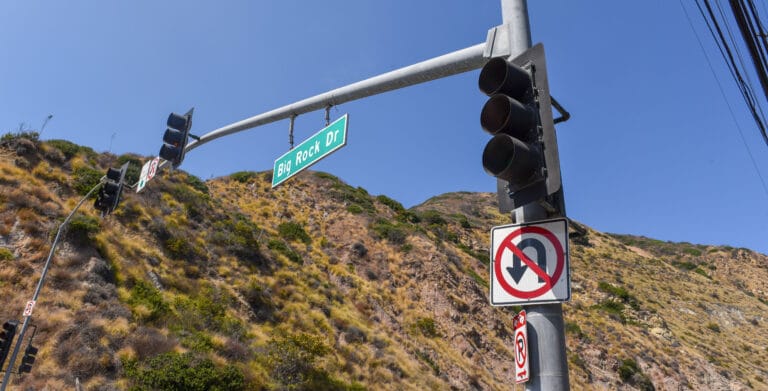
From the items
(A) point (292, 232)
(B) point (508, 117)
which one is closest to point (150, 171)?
(B) point (508, 117)

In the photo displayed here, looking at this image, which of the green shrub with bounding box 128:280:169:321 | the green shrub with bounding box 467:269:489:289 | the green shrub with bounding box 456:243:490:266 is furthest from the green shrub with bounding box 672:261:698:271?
the green shrub with bounding box 128:280:169:321

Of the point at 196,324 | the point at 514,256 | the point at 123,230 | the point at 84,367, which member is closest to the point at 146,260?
the point at 123,230

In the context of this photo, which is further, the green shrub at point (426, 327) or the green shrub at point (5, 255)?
Answer: the green shrub at point (426, 327)

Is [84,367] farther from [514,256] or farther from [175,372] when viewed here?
[514,256]

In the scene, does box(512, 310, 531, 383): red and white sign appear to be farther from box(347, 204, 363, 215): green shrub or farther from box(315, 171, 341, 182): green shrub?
box(315, 171, 341, 182): green shrub

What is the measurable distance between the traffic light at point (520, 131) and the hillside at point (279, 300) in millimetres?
563

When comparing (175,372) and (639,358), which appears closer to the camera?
(175,372)

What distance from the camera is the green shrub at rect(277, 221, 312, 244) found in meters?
39.6

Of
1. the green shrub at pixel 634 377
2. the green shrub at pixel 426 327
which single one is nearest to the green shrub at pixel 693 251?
the green shrub at pixel 634 377

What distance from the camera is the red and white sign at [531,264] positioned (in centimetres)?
354

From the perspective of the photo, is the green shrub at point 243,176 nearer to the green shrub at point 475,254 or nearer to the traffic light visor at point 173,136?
the green shrub at point 475,254

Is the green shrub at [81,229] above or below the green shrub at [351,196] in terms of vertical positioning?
Result: below

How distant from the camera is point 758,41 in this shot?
6398mm

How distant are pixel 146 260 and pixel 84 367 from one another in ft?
29.4
